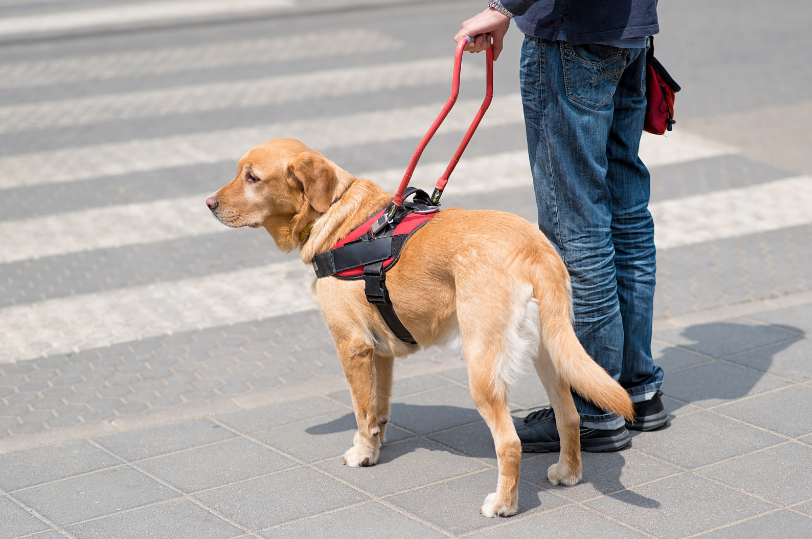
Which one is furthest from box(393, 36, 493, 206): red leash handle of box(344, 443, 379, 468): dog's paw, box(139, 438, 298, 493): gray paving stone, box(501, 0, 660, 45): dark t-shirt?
box(139, 438, 298, 493): gray paving stone

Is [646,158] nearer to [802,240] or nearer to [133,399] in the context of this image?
[802,240]

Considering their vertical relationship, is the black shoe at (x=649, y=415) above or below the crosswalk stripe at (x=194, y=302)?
below

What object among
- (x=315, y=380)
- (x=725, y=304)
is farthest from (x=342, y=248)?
(x=725, y=304)

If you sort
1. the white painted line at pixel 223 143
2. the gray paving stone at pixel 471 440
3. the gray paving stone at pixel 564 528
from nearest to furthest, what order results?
the gray paving stone at pixel 564 528 → the gray paving stone at pixel 471 440 → the white painted line at pixel 223 143

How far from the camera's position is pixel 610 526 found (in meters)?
3.12

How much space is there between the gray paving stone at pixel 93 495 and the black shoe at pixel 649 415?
202 centimetres

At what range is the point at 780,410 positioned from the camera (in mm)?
3971

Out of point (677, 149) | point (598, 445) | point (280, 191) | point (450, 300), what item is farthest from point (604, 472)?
point (677, 149)

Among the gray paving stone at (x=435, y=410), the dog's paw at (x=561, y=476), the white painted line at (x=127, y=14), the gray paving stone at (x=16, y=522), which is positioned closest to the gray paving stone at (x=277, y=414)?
the gray paving stone at (x=435, y=410)

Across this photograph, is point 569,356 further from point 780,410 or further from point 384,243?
point 780,410

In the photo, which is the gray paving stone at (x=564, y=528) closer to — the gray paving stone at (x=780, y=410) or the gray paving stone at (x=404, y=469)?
the gray paving stone at (x=404, y=469)

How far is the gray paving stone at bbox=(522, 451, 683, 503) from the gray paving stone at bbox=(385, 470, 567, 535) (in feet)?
A: 0.26

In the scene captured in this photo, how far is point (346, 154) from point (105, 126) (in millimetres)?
3025

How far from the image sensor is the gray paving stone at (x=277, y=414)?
4.19 metres
